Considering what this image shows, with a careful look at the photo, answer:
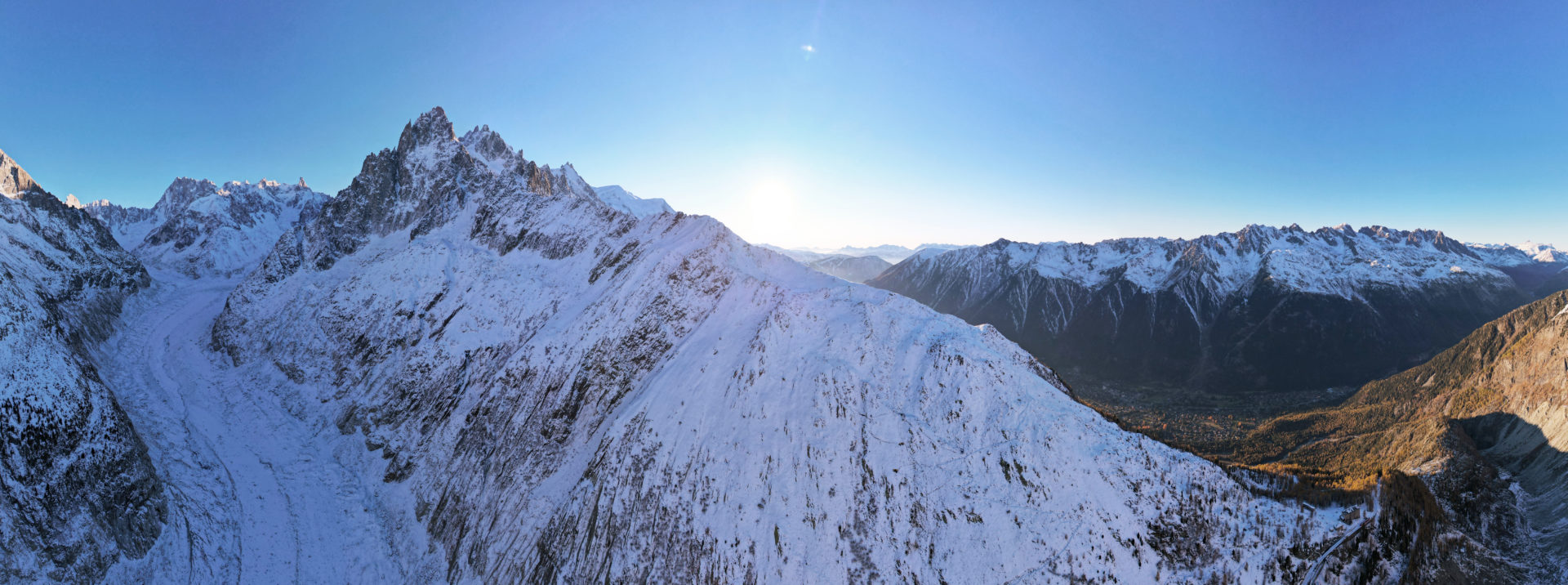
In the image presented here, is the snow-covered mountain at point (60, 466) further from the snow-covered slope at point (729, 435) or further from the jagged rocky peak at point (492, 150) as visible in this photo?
the jagged rocky peak at point (492, 150)

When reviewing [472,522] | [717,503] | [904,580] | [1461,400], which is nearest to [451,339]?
[472,522]

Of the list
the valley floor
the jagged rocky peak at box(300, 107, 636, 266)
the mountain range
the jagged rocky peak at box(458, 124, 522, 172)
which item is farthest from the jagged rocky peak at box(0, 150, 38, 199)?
the jagged rocky peak at box(458, 124, 522, 172)

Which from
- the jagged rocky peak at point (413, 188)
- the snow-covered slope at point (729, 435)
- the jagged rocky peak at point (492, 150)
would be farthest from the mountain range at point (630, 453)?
the jagged rocky peak at point (492, 150)

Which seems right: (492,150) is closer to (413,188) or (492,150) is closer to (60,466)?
(413,188)

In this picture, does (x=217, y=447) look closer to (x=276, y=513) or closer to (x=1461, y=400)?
(x=276, y=513)

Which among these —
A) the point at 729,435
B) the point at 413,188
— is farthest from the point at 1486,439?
the point at 413,188

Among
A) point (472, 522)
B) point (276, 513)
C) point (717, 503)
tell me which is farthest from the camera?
point (276, 513)
